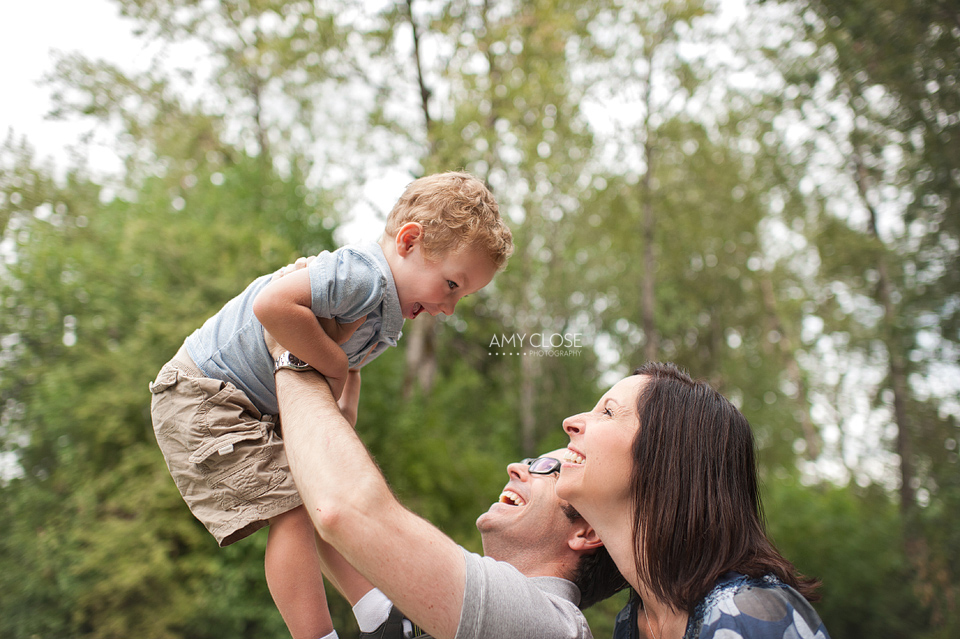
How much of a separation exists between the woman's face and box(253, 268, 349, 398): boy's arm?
56 cm

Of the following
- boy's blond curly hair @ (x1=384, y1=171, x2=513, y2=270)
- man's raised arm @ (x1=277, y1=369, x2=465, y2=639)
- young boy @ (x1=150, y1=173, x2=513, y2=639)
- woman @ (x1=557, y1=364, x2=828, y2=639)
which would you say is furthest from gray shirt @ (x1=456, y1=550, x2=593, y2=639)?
boy's blond curly hair @ (x1=384, y1=171, x2=513, y2=270)

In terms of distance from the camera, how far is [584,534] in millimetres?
1696

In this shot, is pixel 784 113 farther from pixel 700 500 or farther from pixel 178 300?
pixel 700 500

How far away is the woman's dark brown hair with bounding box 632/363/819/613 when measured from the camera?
123cm

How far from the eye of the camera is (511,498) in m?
1.88

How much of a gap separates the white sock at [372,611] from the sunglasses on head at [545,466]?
1.82 feet

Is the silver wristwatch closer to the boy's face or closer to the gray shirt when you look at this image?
the boy's face

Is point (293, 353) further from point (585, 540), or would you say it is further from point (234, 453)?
point (585, 540)

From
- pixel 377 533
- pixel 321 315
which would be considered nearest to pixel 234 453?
pixel 321 315

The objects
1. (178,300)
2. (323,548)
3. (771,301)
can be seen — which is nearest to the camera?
(323,548)

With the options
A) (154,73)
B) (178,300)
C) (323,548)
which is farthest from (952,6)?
(154,73)

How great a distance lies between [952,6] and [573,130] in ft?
16.2

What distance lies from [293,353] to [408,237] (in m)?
0.39

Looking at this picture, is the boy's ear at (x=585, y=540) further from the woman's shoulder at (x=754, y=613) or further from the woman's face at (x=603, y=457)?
the woman's shoulder at (x=754, y=613)
